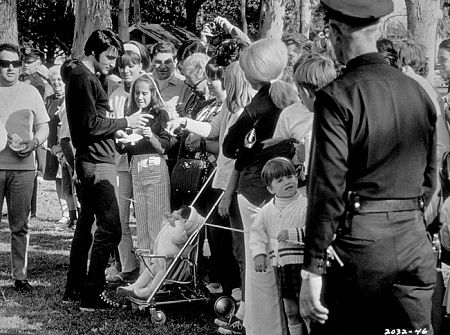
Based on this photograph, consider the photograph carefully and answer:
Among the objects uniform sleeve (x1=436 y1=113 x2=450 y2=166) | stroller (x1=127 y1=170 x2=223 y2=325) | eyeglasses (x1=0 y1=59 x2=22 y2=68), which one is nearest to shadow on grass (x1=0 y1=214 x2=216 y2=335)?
stroller (x1=127 y1=170 x2=223 y2=325)

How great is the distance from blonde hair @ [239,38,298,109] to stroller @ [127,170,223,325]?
4.46 ft

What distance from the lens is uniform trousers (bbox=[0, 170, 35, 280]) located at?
7.75 metres

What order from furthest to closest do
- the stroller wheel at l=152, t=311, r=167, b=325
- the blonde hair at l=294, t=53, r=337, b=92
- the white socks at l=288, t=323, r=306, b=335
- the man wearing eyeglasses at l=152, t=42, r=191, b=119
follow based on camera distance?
the man wearing eyeglasses at l=152, t=42, r=191, b=119 → the stroller wheel at l=152, t=311, r=167, b=325 → the white socks at l=288, t=323, r=306, b=335 → the blonde hair at l=294, t=53, r=337, b=92

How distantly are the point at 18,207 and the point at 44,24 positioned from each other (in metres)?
48.5

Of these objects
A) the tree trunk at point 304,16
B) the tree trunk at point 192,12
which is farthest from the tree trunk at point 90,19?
the tree trunk at point 192,12

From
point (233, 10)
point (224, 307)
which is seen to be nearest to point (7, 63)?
point (224, 307)

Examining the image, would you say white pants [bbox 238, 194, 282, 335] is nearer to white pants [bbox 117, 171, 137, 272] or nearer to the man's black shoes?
white pants [bbox 117, 171, 137, 272]

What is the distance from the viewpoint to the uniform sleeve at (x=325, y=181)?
3.44 meters

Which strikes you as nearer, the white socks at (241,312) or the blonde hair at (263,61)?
the blonde hair at (263,61)

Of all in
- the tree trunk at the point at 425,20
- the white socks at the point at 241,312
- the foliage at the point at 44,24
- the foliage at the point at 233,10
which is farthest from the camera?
the foliage at the point at 233,10

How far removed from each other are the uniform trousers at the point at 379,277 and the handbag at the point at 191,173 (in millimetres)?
3514

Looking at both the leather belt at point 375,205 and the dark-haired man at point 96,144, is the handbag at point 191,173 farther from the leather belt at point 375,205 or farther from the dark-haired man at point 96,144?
the leather belt at point 375,205

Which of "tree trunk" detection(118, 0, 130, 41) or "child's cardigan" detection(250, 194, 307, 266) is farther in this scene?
"tree trunk" detection(118, 0, 130, 41)

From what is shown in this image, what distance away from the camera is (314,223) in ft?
11.4
